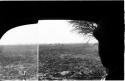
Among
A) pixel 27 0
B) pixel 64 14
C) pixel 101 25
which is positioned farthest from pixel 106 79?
pixel 27 0

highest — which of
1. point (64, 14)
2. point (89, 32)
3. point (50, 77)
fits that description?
point (64, 14)

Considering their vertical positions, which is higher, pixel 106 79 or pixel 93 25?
pixel 93 25

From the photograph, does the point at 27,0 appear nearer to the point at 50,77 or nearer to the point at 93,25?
the point at 93,25

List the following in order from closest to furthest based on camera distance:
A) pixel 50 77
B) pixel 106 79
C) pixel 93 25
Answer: pixel 106 79
pixel 93 25
pixel 50 77

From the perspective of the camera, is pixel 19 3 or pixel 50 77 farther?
pixel 50 77

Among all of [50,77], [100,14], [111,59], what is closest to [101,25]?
[100,14]

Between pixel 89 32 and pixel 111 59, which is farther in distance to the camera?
pixel 89 32

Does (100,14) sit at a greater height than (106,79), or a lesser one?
greater

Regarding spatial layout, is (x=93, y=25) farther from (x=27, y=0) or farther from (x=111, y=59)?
(x=27, y=0)

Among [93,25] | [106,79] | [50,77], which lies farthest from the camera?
[50,77]
